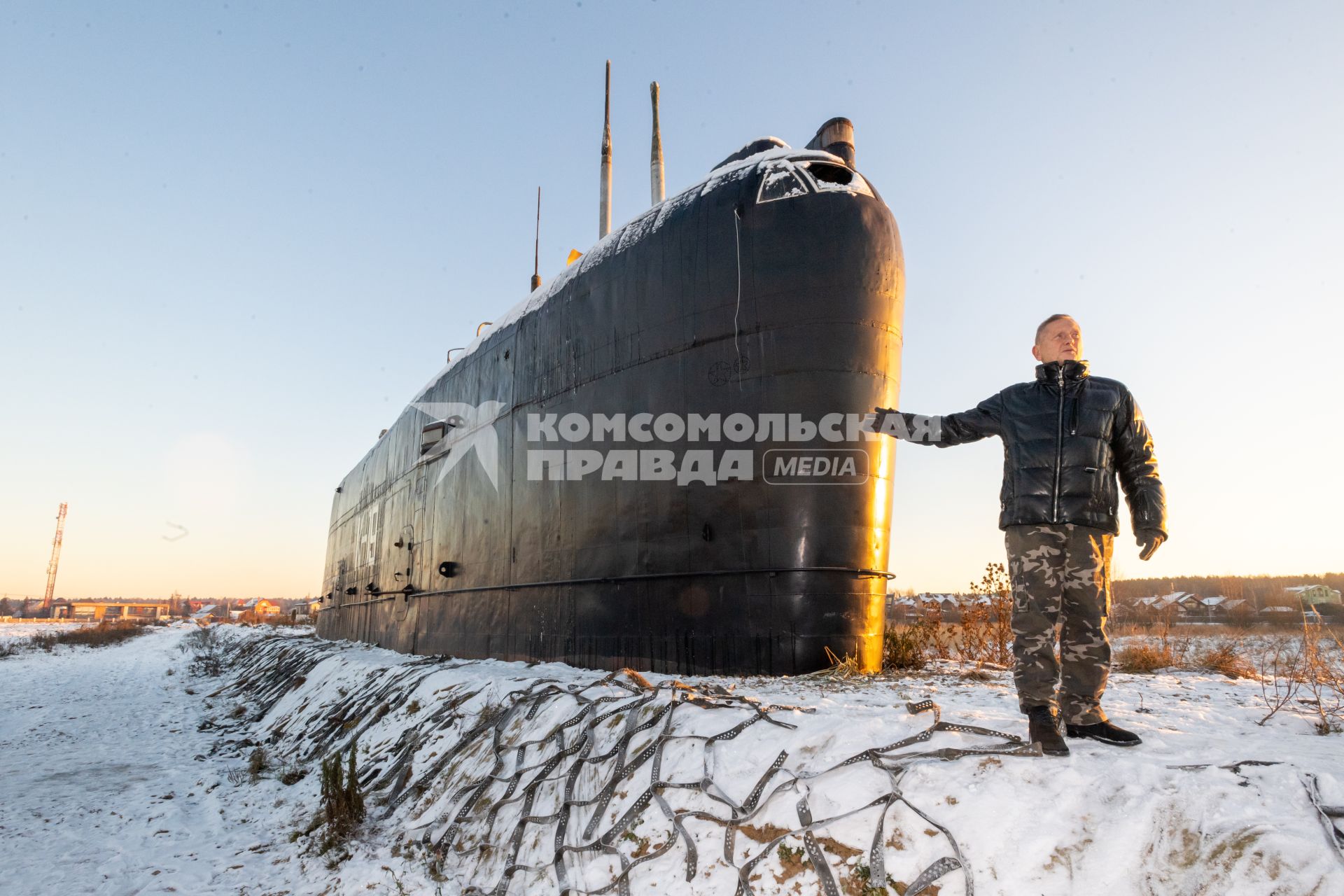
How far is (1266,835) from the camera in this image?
95.5 inches

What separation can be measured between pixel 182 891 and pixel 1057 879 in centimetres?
547

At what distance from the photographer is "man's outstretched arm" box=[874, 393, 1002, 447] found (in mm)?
3984

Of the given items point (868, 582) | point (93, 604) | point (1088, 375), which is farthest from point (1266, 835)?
point (93, 604)

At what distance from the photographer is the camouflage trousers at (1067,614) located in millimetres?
3518

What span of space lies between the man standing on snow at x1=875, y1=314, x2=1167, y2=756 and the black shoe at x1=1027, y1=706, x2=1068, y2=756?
6 cm

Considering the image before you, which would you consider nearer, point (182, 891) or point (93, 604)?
point (182, 891)

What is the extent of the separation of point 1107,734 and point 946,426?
5.59ft

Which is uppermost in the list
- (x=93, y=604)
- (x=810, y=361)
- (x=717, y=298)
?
(x=717, y=298)

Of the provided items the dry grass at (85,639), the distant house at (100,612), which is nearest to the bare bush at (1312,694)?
the dry grass at (85,639)

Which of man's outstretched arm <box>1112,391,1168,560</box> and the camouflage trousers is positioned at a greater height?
man's outstretched arm <box>1112,391,1168,560</box>

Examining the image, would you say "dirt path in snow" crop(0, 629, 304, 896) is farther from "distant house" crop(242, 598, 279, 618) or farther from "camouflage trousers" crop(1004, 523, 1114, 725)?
"distant house" crop(242, 598, 279, 618)

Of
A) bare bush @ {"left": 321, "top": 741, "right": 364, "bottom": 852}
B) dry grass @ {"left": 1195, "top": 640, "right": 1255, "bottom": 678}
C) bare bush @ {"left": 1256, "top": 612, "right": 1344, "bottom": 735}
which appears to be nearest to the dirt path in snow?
bare bush @ {"left": 321, "top": 741, "right": 364, "bottom": 852}

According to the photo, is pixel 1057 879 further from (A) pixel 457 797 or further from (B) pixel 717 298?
(B) pixel 717 298

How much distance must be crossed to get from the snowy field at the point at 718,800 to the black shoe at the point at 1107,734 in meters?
0.06
